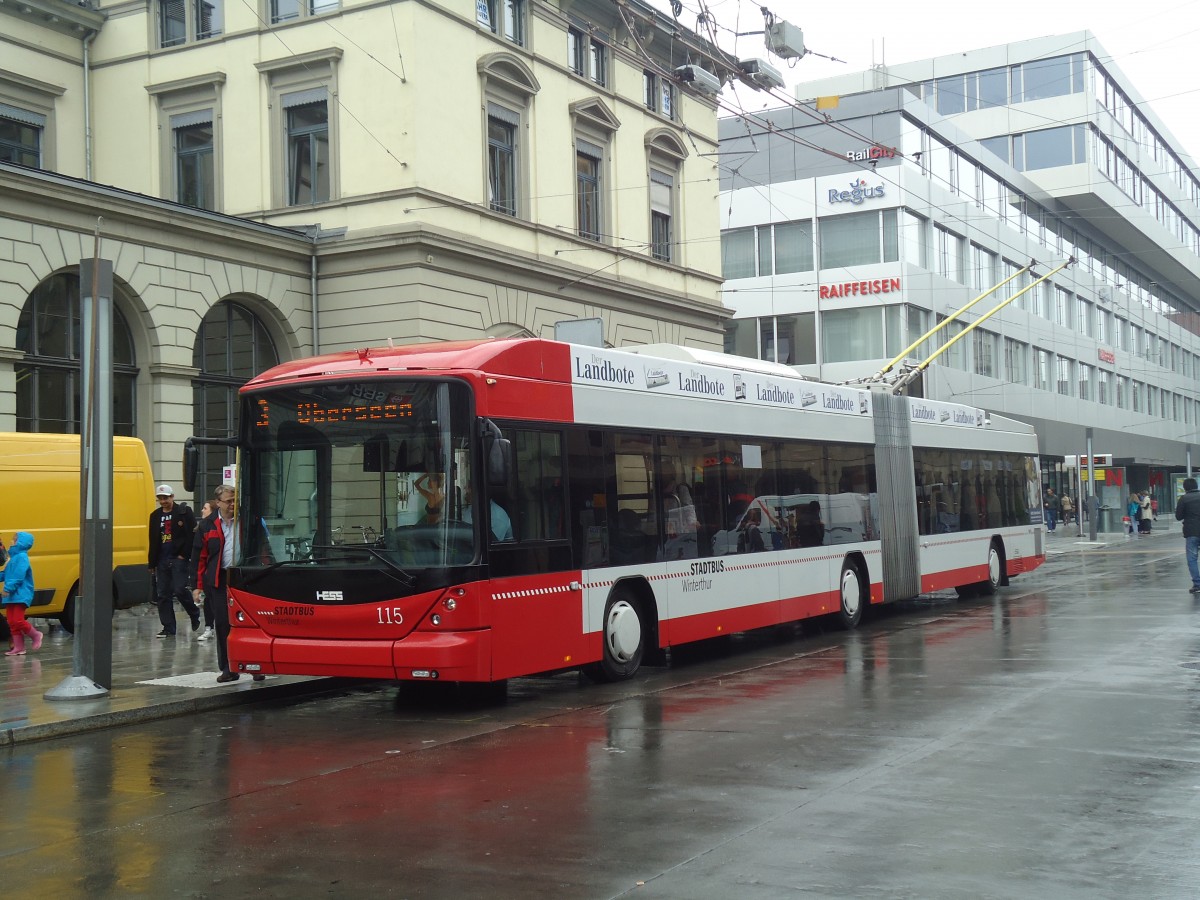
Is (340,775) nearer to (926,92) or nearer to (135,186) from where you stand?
(135,186)

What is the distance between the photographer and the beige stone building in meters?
22.5

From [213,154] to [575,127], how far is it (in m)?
Answer: 7.73

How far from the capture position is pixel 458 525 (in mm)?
10727

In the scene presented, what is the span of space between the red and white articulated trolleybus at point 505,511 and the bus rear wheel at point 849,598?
1.51m

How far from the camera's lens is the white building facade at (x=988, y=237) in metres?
49.6

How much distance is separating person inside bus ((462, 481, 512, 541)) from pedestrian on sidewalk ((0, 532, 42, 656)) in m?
6.48

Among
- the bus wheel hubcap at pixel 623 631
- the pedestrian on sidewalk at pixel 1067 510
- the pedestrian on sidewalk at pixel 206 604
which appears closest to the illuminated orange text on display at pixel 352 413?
the bus wheel hubcap at pixel 623 631

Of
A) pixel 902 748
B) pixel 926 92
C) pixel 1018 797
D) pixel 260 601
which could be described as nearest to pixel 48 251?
pixel 260 601

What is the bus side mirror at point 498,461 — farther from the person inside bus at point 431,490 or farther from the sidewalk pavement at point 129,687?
the sidewalk pavement at point 129,687

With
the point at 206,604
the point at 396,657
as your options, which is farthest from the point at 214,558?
the point at 396,657

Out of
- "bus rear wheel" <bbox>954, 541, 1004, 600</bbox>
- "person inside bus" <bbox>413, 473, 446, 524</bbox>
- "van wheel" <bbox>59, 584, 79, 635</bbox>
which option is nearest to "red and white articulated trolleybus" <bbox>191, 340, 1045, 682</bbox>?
"person inside bus" <bbox>413, 473, 446, 524</bbox>

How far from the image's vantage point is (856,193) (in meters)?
49.7

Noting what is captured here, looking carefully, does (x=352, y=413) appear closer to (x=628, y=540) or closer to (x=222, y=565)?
(x=222, y=565)

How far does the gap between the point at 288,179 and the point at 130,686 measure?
51.0 ft
